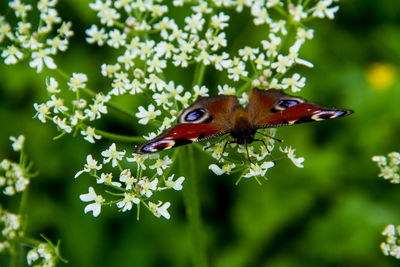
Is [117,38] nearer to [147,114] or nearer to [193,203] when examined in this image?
[147,114]

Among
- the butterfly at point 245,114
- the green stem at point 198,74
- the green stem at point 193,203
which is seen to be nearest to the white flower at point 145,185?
the butterfly at point 245,114

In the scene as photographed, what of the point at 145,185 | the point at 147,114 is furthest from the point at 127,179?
the point at 147,114

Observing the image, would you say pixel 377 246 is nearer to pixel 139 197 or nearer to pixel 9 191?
pixel 139 197

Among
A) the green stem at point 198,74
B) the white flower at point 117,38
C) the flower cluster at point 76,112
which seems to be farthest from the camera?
the white flower at point 117,38

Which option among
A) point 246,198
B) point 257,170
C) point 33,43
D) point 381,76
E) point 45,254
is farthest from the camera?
point 381,76

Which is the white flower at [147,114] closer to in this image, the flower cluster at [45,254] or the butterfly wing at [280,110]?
the butterfly wing at [280,110]

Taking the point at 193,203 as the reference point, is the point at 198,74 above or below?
above

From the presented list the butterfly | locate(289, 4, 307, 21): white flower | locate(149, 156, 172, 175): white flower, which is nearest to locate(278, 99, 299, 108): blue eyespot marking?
the butterfly
